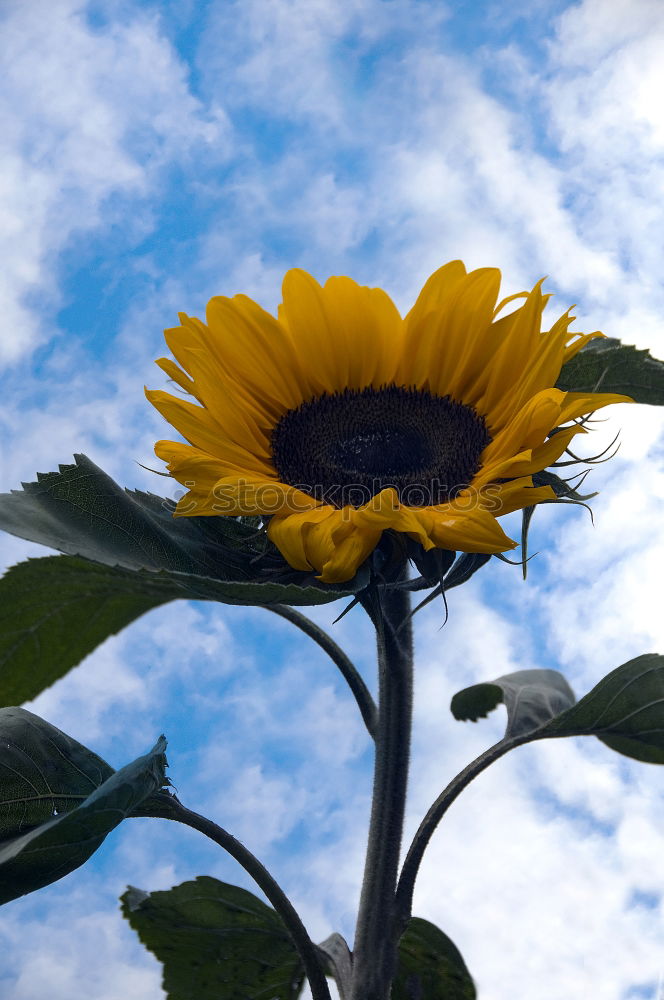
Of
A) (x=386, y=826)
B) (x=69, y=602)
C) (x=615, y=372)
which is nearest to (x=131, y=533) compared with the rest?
(x=69, y=602)

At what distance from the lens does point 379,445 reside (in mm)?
1313

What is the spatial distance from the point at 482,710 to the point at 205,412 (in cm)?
69

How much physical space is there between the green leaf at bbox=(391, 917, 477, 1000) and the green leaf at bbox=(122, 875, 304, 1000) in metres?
0.14

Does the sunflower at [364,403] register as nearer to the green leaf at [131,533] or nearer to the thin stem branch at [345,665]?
the green leaf at [131,533]

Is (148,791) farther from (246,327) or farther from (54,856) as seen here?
(246,327)

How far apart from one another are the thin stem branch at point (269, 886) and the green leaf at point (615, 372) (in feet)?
2.19

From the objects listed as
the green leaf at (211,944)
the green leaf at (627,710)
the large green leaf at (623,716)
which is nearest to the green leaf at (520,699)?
the large green leaf at (623,716)

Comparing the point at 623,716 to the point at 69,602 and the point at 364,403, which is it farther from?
the point at 69,602

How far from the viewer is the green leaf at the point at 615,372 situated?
1.23 m

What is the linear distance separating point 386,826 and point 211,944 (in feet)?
1.16

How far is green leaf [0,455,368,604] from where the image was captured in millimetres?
1021

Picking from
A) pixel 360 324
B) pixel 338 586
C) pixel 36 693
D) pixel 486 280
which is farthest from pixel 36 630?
pixel 486 280

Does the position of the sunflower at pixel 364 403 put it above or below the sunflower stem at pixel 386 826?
above

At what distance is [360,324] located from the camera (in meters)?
1.33
